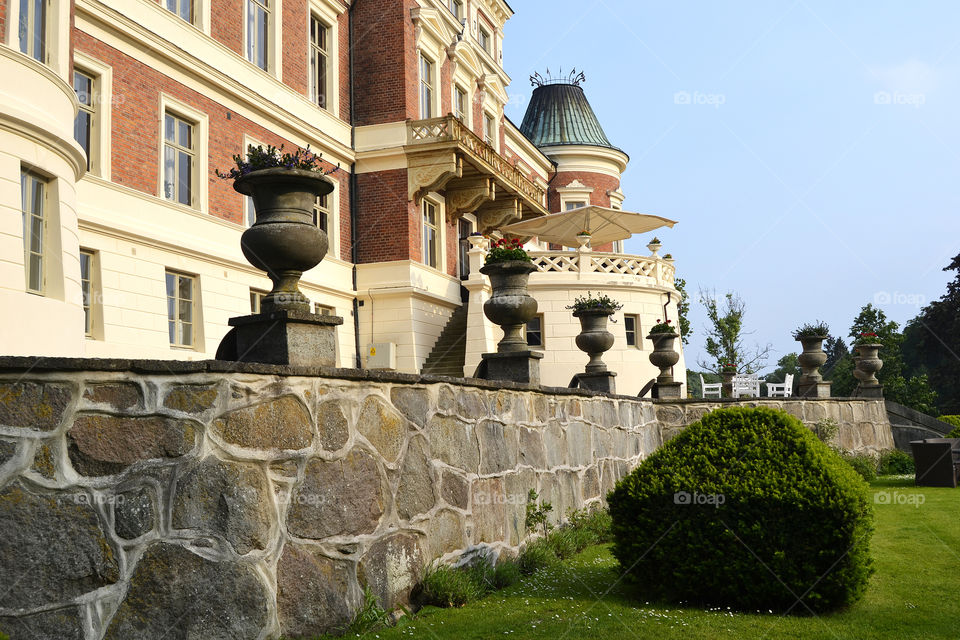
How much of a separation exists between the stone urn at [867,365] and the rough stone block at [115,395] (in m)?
18.4

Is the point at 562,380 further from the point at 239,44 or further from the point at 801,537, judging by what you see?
the point at 801,537

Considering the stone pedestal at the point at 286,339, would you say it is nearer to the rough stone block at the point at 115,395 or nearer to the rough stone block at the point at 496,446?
the rough stone block at the point at 115,395

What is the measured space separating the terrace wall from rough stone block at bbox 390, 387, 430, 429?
32mm

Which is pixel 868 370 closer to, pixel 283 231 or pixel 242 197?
pixel 242 197

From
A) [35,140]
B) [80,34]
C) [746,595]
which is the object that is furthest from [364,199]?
[746,595]

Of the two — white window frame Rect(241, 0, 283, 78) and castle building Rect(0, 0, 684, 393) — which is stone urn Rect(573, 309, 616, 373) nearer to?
castle building Rect(0, 0, 684, 393)

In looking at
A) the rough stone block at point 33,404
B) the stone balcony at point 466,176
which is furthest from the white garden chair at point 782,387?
the rough stone block at point 33,404

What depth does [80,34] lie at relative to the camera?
13.8 metres

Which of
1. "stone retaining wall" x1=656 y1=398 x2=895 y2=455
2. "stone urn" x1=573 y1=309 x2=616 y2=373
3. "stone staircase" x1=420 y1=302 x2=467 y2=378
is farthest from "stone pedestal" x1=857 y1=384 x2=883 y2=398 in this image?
"stone staircase" x1=420 y1=302 x2=467 y2=378

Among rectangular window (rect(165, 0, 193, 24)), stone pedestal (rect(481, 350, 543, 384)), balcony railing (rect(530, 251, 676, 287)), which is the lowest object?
stone pedestal (rect(481, 350, 543, 384))

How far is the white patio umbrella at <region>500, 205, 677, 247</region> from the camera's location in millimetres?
23219

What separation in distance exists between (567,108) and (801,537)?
3434 centimetres

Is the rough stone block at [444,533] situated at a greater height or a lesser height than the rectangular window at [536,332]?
lesser

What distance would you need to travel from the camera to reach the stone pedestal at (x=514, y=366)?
9.34 metres
